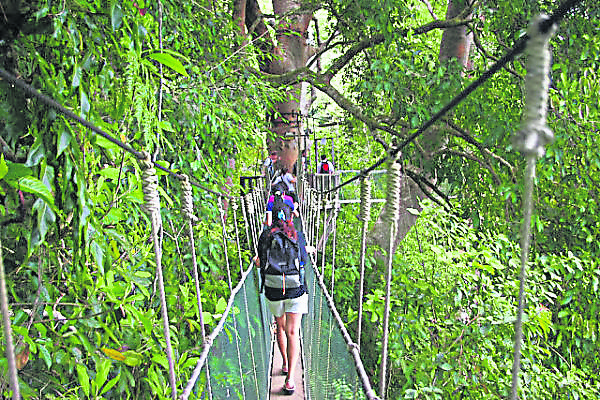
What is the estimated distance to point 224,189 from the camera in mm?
2865

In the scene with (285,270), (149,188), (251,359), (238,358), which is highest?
(149,188)

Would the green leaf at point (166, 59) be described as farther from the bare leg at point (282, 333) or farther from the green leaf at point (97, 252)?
the bare leg at point (282, 333)

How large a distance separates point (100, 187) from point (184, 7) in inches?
53.9

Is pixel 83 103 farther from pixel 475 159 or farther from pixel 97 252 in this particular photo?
pixel 475 159

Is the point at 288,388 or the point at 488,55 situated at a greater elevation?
the point at 488,55

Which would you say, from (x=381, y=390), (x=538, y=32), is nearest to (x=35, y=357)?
(x=381, y=390)

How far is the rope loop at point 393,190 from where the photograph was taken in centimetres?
89

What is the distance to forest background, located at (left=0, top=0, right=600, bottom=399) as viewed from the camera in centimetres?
→ 90

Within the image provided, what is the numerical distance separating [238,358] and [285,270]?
86cm

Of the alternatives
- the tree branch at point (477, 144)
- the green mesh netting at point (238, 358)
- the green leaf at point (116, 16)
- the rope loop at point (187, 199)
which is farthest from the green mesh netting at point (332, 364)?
the tree branch at point (477, 144)

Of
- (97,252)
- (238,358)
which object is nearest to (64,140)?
(97,252)

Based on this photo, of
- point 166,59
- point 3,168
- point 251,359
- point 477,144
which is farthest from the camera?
point 477,144

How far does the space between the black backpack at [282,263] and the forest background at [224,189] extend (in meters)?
0.26

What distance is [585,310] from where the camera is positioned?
260 cm
